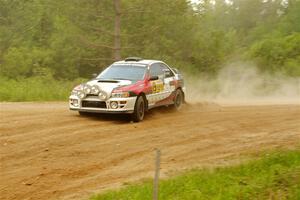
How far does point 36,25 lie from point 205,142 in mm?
26429

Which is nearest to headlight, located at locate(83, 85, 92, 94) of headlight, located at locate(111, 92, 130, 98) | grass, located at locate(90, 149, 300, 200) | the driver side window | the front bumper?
the front bumper

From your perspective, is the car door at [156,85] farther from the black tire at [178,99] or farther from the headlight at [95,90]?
the headlight at [95,90]

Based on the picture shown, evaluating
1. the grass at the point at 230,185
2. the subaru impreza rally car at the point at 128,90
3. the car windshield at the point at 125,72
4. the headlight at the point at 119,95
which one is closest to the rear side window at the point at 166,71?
the subaru impreza rally car at the point at 128,90

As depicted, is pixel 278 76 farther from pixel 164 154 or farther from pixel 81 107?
pixel 164 154

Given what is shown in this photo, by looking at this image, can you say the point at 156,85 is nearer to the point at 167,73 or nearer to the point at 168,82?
the point at 168,82

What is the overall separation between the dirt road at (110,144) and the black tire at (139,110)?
22cm

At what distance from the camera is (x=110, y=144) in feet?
35.1

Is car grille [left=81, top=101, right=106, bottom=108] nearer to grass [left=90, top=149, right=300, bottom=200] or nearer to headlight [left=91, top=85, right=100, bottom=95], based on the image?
headlight [left=91, top=85, right=100, bottom=95]

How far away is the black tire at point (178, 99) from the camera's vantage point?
15.9m

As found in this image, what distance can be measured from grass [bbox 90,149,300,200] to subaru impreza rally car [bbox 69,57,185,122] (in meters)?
4.76

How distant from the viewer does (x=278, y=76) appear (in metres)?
30.0

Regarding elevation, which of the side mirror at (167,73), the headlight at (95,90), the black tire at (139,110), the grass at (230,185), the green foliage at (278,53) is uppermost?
the green foliage at (278,53)

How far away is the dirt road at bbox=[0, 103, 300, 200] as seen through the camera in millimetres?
8234

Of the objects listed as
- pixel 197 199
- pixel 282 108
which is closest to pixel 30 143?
pixel 197 199
